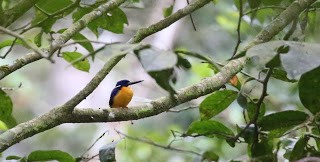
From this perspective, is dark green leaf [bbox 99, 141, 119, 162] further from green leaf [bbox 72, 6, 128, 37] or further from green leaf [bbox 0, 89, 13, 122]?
green leaf [bbox 72, 6, 128, 37]

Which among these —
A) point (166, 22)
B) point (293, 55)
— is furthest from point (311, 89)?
point (166, 22)

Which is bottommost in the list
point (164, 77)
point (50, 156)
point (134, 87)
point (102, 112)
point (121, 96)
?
point (134, 87)

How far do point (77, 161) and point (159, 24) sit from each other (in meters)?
0.49

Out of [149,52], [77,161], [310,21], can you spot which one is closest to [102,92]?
[310,21]

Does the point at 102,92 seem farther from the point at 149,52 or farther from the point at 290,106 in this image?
the point at 149,52

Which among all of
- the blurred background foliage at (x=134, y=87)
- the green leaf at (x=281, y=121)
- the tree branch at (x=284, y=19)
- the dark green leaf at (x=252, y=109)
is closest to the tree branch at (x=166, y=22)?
the tree branch at (x=284, y=19)

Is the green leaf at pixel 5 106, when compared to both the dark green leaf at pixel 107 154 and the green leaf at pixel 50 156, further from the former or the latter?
the dark green leaf at pixel 107 154

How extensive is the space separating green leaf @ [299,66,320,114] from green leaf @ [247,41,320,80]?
0.19m

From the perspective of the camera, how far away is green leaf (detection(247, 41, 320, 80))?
1037 millimetres

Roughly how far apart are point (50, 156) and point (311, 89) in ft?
2.24

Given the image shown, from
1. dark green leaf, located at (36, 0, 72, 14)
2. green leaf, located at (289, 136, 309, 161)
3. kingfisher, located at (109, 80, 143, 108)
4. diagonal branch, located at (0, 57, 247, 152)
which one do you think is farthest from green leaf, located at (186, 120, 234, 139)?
dark green leaf, located at (36, 0, 72, 14)

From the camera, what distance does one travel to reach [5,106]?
1.73 m

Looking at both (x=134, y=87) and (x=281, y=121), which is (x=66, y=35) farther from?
(x=134, y=87)

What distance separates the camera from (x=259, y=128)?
154 cm
